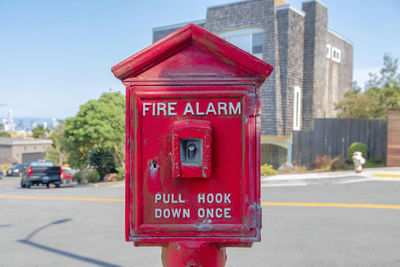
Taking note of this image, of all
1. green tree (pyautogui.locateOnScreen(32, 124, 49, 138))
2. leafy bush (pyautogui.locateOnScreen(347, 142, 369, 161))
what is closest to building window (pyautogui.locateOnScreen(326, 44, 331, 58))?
leafy bush (pyautogui.locateOnScreen(347, 142, 369, 161))

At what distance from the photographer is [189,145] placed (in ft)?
7.81

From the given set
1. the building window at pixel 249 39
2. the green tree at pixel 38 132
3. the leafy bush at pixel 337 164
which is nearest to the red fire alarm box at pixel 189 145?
the leafy bush at pixel 337 164

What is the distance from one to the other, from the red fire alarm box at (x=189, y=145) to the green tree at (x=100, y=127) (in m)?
19.9

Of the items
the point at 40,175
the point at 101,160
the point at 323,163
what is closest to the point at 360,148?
the point at 323,163

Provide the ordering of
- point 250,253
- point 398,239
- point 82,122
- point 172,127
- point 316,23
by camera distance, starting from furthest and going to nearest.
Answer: point 82,122 → point 316,23 → point 398,239 → point 250,253 → point 172,127

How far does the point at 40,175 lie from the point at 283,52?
1367 centimetres

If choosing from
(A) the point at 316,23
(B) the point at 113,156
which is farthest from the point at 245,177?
(B) the point at 113,156

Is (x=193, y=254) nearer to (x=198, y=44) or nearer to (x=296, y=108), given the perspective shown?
(x=198, y=44)

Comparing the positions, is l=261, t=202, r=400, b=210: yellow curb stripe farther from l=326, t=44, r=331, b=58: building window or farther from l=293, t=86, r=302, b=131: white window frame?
l=326, t=44, r=331, b=58: building window

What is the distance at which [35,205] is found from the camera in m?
9.33

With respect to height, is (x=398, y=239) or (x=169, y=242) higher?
(x=169, y=242)

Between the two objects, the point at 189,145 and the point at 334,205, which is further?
the point at 334,205

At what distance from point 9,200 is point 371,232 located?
918 centimetres

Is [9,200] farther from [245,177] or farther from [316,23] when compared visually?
[316,23]
